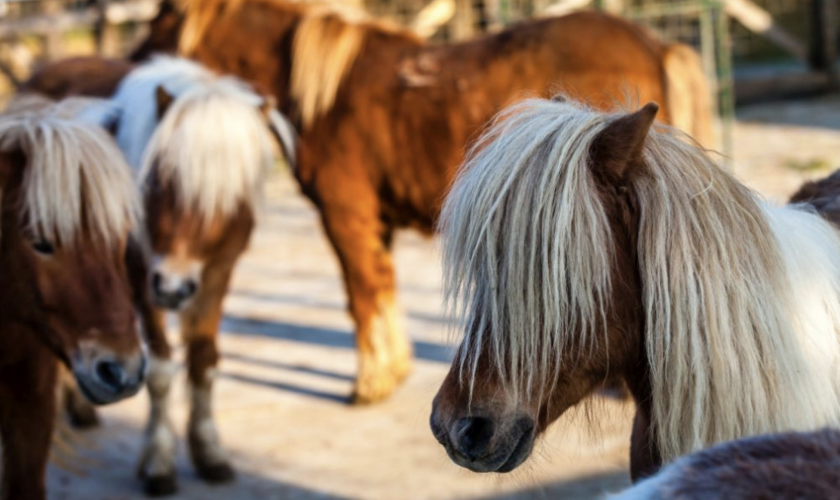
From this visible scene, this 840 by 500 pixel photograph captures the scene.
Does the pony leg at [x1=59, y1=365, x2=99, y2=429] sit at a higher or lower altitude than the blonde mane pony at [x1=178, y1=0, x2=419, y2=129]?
lower

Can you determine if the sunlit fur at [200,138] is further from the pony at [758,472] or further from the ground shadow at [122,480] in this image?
the pony at [758,472]

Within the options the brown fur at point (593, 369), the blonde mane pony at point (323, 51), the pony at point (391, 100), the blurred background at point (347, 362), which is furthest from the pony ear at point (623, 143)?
the blonde mane pony at point (323, 51)

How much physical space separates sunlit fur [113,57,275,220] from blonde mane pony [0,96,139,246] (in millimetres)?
868

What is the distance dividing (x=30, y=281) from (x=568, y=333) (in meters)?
1.75

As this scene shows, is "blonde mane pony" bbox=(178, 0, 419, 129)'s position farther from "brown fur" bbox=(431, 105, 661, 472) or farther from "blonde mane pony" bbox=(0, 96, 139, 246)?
"brown fur" bbox=(431, 105, 661, 472)

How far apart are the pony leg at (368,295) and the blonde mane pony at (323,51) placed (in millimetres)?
630

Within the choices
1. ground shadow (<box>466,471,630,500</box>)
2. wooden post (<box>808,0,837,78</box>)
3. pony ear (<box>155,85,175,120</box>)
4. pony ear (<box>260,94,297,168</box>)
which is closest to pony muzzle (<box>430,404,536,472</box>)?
ground shadow (<box>466,471,630,500</box>)

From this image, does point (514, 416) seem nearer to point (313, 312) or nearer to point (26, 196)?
point (26, 196)

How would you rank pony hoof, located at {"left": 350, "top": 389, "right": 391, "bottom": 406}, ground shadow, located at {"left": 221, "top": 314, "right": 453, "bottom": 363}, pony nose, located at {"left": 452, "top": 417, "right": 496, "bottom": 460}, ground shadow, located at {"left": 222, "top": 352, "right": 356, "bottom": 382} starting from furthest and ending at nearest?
1. ground shadow, located at {"left": 221, "top": 314, "right": 453, "bottom": 363}
2. ground shadow, located at {"left": 222, "top": 352, "right": 356, "bottom": 382}
3. pony hoof, located at {"left": 350, "top": 389, "right": 391, "bottom": 406}
4. pony nose, located at {"left": 452, "top": 417, "right": 496, "bottom": 460}

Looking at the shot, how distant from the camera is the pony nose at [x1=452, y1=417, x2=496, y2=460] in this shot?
167 cm

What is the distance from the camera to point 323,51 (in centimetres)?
514

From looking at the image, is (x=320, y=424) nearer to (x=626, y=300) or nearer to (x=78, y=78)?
(x=78, y=78)

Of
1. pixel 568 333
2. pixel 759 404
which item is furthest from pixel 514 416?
pixel 759 404

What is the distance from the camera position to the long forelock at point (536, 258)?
5.58 feet
